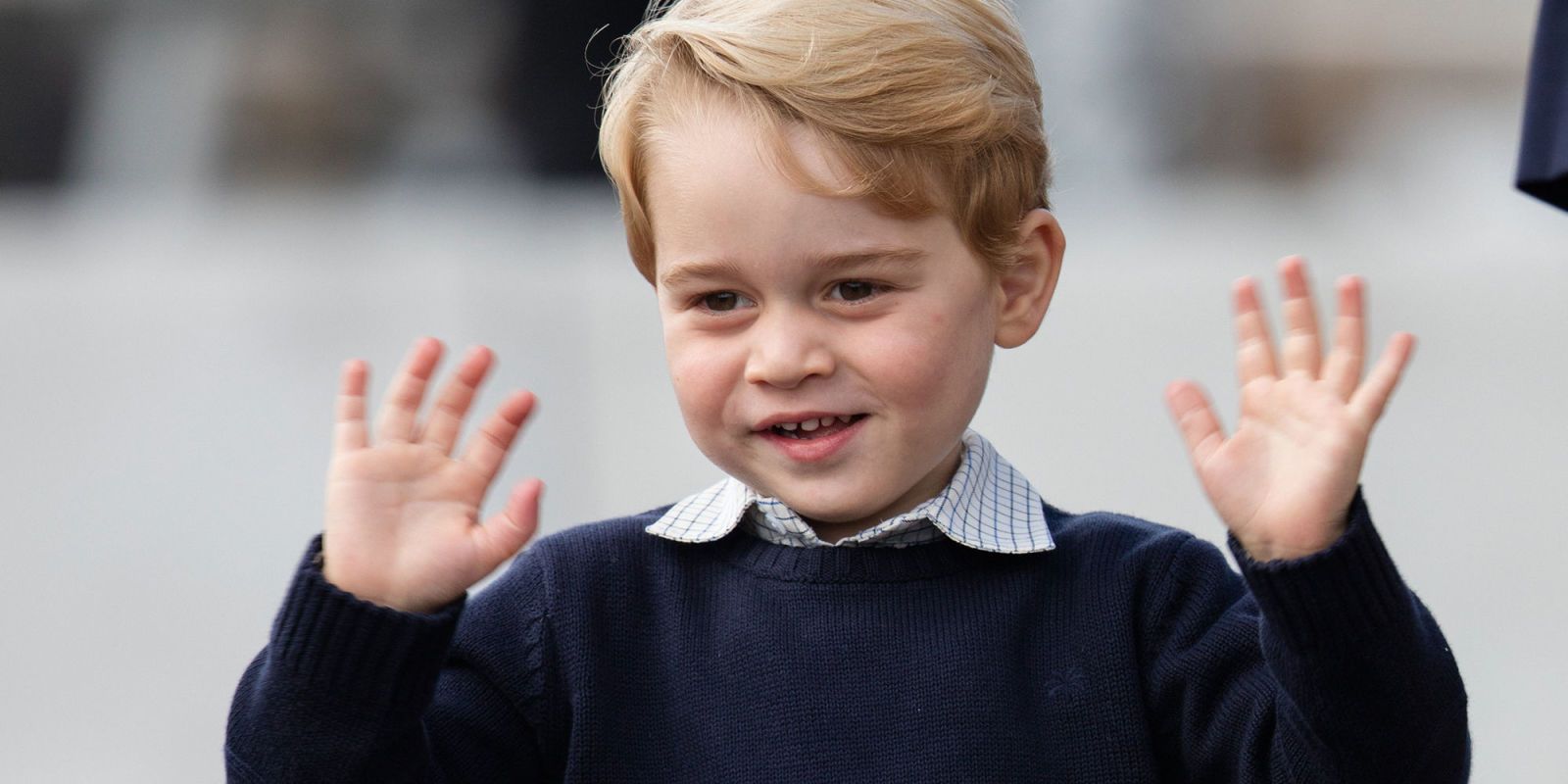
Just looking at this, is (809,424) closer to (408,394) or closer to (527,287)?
(408,394)

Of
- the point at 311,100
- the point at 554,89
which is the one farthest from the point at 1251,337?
the point at 311,100

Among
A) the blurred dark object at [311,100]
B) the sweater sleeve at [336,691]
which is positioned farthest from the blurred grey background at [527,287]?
the sweater sleeve at [336,691]

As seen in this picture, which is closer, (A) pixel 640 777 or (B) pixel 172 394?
(A) pixel 640 777

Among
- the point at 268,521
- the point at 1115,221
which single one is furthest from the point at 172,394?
the point at 1115,221

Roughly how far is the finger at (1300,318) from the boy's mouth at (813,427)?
12.0 inches

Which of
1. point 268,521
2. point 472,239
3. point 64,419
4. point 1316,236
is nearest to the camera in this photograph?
point 268,521

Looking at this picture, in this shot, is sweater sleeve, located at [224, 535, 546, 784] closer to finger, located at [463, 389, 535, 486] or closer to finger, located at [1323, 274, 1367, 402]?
finger, located at [463, 389, 535, 486]

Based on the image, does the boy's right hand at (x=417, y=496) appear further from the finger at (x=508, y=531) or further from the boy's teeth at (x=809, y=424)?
the boy's teeth at (x=809, y=424)

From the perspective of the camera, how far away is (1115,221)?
15.1 ft

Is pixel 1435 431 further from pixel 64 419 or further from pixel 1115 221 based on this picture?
pixel 64 419

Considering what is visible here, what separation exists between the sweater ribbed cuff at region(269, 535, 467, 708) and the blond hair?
365 millimetres

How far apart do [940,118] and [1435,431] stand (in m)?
2.61

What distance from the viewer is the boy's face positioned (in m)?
1.34

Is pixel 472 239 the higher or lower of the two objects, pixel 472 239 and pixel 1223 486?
the lower
